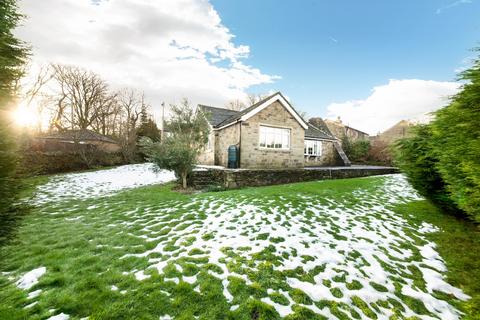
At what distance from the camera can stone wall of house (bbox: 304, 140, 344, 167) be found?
21417 mm

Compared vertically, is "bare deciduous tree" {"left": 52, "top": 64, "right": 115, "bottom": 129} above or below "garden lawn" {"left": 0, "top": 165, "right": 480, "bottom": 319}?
above

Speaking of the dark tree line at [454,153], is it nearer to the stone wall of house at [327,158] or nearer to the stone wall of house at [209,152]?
the stone wall of house at [327,158]

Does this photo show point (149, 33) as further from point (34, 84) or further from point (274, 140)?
point (34, 84)

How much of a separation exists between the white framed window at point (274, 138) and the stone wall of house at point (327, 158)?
233 inches

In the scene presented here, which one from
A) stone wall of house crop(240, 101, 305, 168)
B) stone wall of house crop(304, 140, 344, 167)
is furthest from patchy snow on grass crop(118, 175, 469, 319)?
stone wall of house crop(304, 140, 344, 167)

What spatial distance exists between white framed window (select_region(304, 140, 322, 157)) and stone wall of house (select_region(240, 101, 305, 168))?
3.91m

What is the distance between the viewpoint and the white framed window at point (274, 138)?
1580 centimetres

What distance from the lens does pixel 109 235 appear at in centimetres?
511

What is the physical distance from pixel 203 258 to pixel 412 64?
20159 millimetres

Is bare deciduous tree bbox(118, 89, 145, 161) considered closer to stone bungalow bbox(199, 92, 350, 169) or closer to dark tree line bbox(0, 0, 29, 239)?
stone bungalow bbox(199, 92, 350, 169)

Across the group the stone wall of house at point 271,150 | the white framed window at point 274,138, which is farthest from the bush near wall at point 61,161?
the white framed window at point 274,138

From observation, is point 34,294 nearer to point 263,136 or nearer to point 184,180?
point 184,180

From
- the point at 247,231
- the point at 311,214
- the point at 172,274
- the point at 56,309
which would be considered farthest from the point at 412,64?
the point at 56,309

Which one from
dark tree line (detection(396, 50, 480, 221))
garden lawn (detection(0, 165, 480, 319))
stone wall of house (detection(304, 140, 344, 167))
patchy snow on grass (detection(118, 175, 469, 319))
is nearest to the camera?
dark tree line (detection(396, 50, 480, 221))
